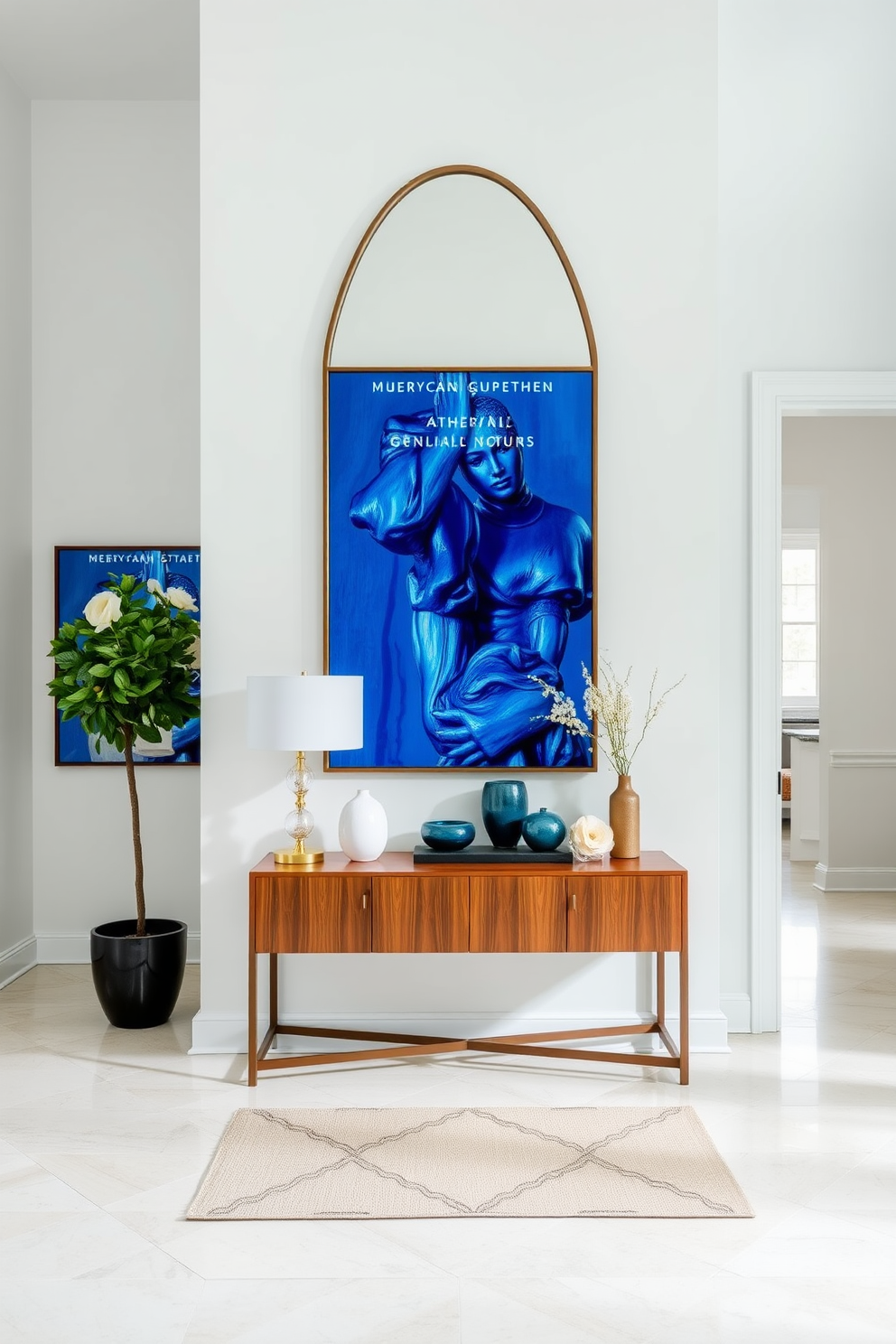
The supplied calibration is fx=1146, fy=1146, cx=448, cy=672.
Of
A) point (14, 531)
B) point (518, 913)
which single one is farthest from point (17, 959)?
point (518, 913)

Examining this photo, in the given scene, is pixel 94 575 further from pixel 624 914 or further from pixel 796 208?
pixel 796 208

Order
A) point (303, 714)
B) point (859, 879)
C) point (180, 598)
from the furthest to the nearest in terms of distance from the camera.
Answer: point (859, 879) → point (180, 598) → point (303, 714)

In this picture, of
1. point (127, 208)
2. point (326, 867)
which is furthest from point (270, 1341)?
point (127, 208)

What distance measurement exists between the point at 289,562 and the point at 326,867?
1011mm

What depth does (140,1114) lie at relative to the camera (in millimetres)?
3188

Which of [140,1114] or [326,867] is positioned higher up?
[326,867]

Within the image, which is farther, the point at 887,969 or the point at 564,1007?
the point at 887,969

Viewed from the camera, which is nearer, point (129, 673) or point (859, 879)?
point (129, 673)

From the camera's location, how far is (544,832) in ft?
11.7

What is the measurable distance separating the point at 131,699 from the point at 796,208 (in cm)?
290

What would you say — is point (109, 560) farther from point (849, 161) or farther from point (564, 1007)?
point (849, 161)

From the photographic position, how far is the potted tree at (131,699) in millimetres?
3893

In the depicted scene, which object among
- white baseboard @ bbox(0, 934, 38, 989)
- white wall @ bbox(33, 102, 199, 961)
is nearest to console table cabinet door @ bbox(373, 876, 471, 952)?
white wall @ bbox(33, 102, 199, 961)

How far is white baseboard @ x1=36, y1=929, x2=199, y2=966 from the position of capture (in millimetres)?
4906
